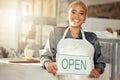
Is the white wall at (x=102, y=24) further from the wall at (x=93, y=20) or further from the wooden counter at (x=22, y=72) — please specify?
the wooden counter at (x=22, y=72)

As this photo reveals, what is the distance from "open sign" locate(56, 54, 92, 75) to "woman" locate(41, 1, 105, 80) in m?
0.02

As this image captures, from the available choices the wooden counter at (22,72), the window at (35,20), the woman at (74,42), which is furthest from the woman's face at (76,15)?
the wooden counter at (22,72)

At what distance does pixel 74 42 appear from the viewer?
3.42ft

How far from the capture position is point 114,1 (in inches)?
46.3

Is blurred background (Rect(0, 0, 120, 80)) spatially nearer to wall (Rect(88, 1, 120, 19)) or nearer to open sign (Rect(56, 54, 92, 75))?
wall (Rect(88, 1, 120, 19))

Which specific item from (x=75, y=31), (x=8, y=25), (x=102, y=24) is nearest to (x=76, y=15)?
(x=75, y=31)

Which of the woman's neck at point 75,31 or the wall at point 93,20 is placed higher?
the wall at point 93,20

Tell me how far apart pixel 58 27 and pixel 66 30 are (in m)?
0.04

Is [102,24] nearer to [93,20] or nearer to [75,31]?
[93,20]

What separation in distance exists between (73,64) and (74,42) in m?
0.09

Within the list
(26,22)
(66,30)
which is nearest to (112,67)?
(66,30)

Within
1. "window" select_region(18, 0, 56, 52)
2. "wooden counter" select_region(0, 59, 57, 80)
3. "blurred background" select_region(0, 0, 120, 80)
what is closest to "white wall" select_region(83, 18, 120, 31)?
"blurred background" select_region(0, 0, 120, 80)

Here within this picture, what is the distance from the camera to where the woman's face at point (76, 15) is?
1.04 meters

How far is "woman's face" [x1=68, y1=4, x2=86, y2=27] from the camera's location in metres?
1.04
